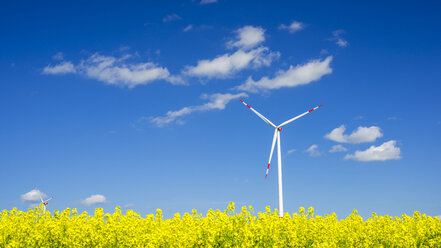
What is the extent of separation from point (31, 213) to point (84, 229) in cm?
467

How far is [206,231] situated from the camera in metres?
16.8

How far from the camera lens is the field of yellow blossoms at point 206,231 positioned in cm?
1667

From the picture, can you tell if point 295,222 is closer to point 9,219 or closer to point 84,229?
point 84,229

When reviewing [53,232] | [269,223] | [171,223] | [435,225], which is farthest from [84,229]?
[435,225]

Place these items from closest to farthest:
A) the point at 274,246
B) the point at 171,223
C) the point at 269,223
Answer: the point at 274,246 < the point at 269,223 < the point at 171,223

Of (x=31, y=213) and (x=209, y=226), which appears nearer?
(x=209, y=226)

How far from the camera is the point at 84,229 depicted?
1827 cm

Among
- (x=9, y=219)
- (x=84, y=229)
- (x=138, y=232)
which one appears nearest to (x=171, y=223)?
(x=138, y=232)

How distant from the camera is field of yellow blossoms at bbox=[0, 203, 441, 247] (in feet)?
54.7

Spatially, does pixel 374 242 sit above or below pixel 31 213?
below

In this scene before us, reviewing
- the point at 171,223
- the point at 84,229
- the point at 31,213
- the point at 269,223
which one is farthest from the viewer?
the point at 31,213

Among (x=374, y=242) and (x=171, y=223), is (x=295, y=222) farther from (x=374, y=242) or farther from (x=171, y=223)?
(x=171, y=223)

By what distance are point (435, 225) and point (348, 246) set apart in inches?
237

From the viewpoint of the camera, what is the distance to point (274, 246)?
52.0 feet
